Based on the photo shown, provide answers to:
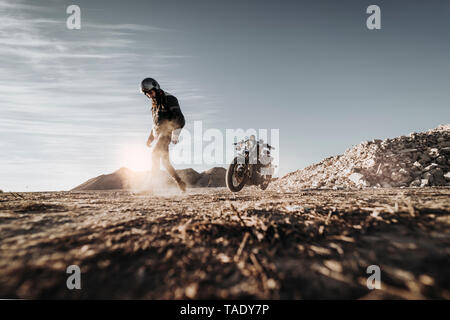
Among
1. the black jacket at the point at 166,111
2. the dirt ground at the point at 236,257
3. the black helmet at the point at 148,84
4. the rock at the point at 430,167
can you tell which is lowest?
the dirt ground at the point at 236,257

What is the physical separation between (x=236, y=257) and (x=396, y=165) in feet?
37.8

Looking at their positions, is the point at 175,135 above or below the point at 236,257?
above

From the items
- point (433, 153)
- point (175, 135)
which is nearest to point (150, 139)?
point (175, 135)

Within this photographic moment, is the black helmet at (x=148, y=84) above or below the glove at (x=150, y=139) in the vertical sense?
above

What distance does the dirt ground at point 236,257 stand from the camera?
37.5 inches

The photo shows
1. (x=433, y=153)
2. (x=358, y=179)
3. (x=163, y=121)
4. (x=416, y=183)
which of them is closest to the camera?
(x=163, y=121)

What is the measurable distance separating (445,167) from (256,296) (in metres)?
12.6

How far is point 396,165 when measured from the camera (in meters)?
9.48

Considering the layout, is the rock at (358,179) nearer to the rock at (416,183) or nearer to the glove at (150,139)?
the rock at (416,183)

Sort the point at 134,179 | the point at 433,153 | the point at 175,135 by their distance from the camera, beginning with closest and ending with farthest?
the point at 175,135 < the point at 433,153 < the point at 134,179

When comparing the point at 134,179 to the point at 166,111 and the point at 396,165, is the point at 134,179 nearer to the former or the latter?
the point at 166,111

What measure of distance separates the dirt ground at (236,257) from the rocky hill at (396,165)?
757 cm

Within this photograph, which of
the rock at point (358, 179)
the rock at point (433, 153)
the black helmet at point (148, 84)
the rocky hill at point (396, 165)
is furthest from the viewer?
the rock at point (433, 153)

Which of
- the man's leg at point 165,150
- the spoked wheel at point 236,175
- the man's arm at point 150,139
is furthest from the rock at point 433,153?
the man's arm at point 150,139
